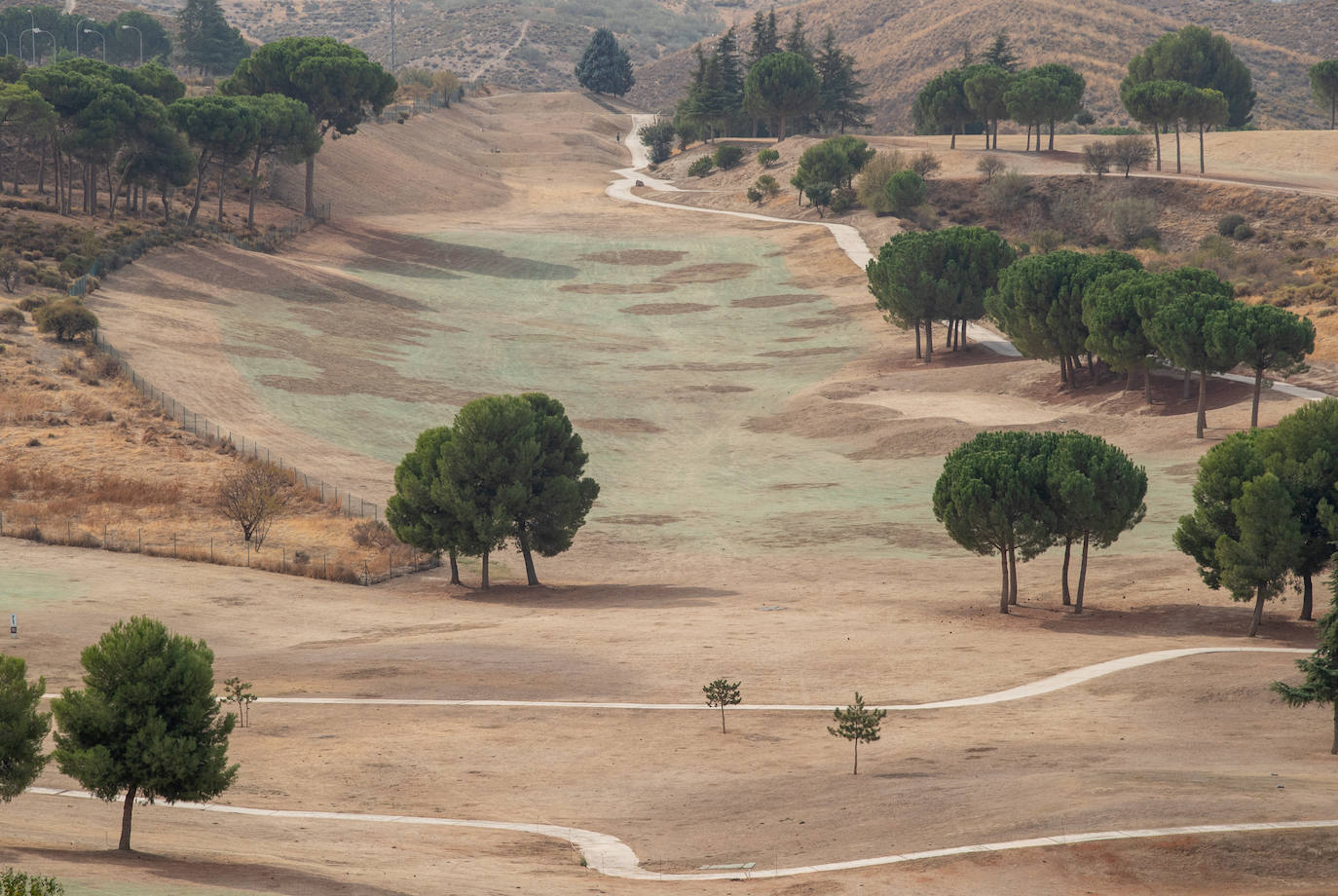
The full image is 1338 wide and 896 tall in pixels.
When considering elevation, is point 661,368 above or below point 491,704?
above

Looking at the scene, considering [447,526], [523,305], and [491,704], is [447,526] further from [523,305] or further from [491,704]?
[523,305]

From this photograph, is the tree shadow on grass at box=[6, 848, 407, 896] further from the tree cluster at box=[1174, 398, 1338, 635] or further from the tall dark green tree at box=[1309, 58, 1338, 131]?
the tall dark green tree at box=[1309, 58, 1338, 131]

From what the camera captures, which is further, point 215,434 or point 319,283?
point 319,283

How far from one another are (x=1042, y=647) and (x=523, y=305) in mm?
84231

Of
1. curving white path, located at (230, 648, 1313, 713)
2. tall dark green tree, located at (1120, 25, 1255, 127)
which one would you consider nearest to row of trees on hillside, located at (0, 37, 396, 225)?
curving white path, located at (230, 648, 1313, 713)

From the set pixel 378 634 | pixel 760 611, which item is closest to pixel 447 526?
pixel 378 634

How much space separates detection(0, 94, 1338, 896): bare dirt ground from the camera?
2706 centimetres

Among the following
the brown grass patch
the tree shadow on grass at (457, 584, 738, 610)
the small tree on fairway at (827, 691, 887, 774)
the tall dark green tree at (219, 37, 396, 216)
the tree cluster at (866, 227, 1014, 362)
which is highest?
the tall dark green tree at (219, 37, 396, 216)

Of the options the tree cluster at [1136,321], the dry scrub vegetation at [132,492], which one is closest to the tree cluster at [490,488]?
the dry scrub vegetation at [132,492]

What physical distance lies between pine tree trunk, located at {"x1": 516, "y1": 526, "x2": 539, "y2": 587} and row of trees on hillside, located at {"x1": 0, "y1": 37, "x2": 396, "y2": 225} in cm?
7319

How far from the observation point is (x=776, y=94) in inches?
7042

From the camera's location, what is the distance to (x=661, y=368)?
106062 millimetres

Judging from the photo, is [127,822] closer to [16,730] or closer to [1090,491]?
[16,730]

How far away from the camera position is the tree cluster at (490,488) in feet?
195
